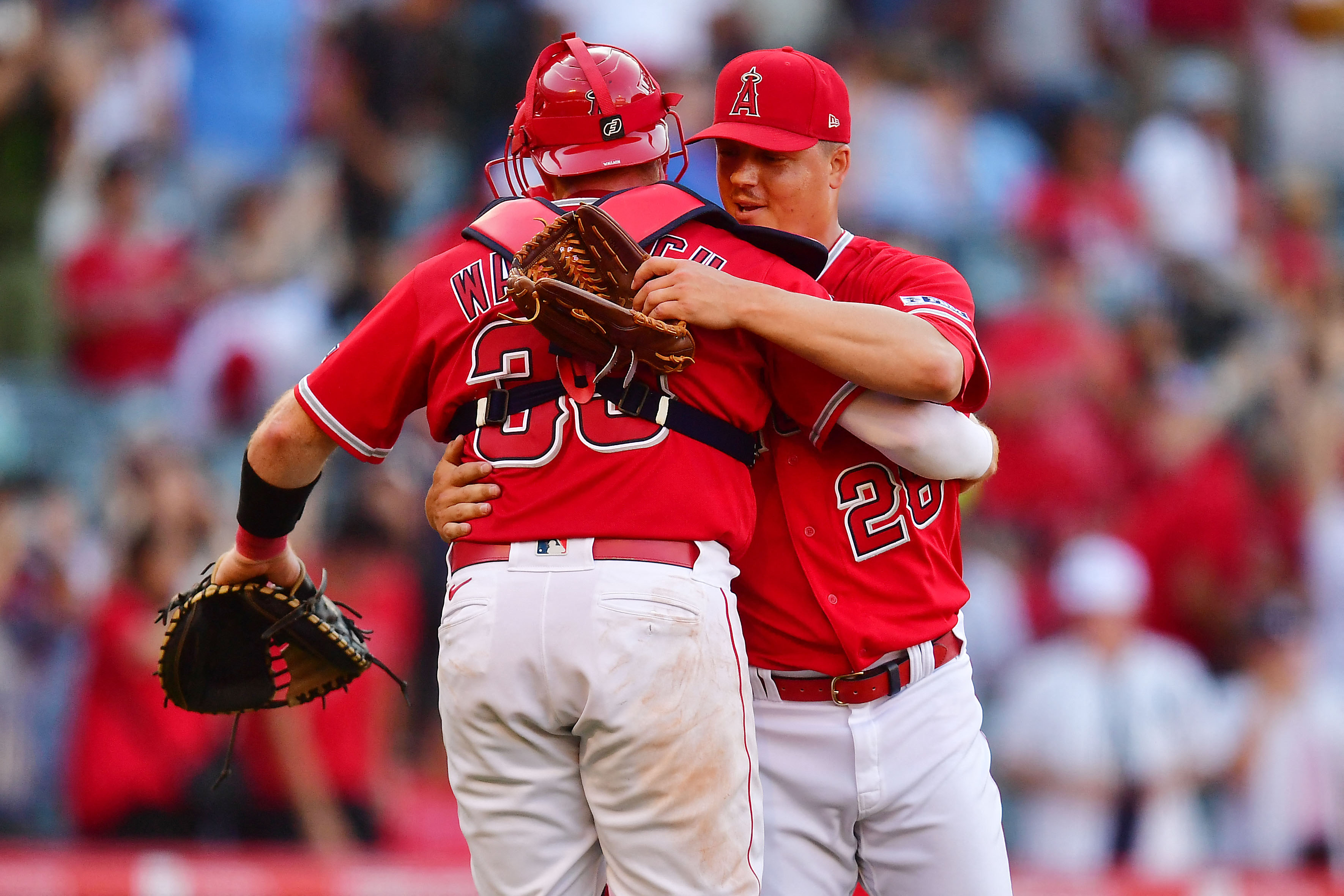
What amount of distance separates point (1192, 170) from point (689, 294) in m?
7.86

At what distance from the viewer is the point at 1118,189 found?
9.77 meters

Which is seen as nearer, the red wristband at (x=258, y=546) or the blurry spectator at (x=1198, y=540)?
the red wristband at (x=258, y=546)

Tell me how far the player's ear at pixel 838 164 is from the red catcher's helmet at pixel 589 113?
0.51 m

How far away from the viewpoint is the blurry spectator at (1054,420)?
313 inches

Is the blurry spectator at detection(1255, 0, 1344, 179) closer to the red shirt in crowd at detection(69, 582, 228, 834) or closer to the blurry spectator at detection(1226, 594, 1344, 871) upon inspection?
the blurry spectator at detection(1226, 594, 1344, 871)

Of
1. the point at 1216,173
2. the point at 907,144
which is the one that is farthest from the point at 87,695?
the point at 1216,173

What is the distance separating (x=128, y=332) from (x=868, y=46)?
5.06 meters

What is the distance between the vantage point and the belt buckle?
3.38m

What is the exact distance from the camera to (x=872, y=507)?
3.39 m

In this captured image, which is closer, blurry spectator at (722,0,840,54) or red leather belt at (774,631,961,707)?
red leather belt at (774,631,961,707)

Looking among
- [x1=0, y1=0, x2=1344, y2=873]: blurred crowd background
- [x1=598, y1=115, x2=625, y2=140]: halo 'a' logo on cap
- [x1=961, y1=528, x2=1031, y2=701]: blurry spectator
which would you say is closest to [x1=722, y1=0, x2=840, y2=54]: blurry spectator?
[x1=0, y1=0, x2=1344, y2=873]: blurred crowd background

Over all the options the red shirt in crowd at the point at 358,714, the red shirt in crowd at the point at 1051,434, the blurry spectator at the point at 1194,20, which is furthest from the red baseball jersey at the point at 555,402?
the blurry spectator at the point at 1194,20

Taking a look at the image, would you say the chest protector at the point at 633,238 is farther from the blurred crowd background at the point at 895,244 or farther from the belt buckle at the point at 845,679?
the blurred crowd background at the point at 895,244

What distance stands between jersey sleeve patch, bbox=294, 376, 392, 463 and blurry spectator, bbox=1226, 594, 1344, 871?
546 cm
